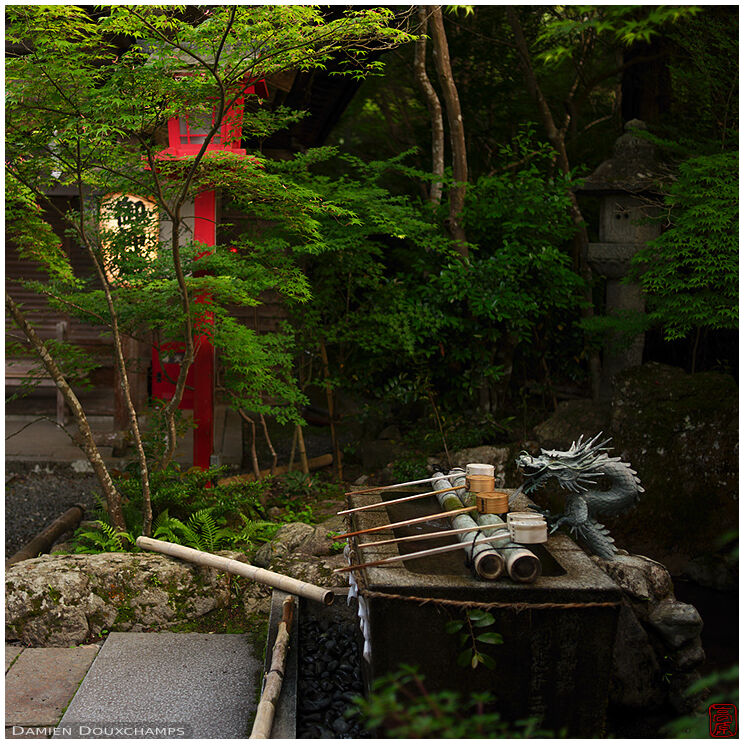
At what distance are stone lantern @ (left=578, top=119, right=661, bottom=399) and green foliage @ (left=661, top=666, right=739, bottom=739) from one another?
5.15 metres

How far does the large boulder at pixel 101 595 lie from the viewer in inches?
221

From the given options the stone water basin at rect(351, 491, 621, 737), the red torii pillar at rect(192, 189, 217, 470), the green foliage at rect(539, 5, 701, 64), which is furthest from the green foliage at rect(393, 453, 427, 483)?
the stone water basin at rect(351, 491, 621, 737)

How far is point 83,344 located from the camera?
43.0 ft

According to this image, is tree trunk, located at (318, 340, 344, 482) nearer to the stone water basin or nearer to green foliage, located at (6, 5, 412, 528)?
green foliage, located at (6, 5, 412, 528)

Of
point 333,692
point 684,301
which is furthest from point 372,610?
point 684,301

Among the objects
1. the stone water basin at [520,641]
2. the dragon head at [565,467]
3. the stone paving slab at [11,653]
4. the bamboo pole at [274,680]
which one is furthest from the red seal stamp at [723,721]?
the stone paving slab at [11,653]

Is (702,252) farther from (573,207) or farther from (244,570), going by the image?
(244,570)

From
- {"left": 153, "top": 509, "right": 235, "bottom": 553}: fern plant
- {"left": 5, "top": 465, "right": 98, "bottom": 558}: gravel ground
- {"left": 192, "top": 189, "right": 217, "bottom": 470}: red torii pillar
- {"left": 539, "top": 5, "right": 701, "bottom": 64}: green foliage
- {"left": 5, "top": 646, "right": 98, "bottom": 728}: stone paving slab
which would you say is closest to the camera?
{"left": 5, "top": 646, "right": 98, "bottom": 728}: stone paving slab

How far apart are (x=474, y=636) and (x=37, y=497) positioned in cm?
777

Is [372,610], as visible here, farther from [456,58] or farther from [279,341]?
[456,58]

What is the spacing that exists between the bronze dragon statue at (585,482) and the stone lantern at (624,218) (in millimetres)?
4681

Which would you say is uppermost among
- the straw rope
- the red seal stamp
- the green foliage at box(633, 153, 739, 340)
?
the green foliage at box(633, 153, 739, 340)

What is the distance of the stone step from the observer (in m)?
4.46

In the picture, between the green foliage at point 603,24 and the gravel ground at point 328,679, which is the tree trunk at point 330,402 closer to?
the gravel ground at point 328,679
